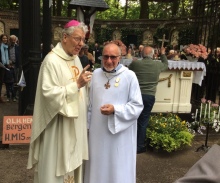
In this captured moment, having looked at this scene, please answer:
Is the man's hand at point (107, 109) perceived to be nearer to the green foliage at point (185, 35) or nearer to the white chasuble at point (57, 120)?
the white chasuble at point (57, 120)

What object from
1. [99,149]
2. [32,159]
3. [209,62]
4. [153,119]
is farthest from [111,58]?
[209,62]

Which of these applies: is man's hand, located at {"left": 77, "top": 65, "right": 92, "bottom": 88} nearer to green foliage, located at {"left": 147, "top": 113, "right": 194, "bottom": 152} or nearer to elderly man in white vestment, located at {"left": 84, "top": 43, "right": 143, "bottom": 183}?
elderly man in white vestment, located at {"left": 84, "top": 43, "right": 143, "bottom": 183}

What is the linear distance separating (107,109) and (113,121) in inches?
7.4

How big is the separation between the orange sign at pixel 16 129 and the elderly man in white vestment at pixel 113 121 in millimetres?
→ 2125

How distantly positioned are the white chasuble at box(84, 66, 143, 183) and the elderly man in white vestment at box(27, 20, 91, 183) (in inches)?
7.2

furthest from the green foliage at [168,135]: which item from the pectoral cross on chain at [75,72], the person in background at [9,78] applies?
the person in background at [9,78]

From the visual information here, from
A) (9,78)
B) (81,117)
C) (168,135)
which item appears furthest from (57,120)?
(9,78)

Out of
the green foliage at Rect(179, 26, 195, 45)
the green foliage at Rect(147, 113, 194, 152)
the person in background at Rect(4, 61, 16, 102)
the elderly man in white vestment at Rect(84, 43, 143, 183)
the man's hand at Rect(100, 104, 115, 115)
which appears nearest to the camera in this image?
the man's hand at Rect(100, 104, 115, 115)

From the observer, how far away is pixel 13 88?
29.5 feet

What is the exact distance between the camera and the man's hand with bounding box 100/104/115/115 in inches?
110

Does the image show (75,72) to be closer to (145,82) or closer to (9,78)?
(145,82)

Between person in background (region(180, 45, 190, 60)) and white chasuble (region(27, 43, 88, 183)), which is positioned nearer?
white chasuble (region(27, 43, 88, 183))

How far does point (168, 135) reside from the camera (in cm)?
521

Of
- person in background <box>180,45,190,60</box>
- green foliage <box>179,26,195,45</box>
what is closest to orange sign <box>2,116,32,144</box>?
person in background <box>180,45,190,60</box>
